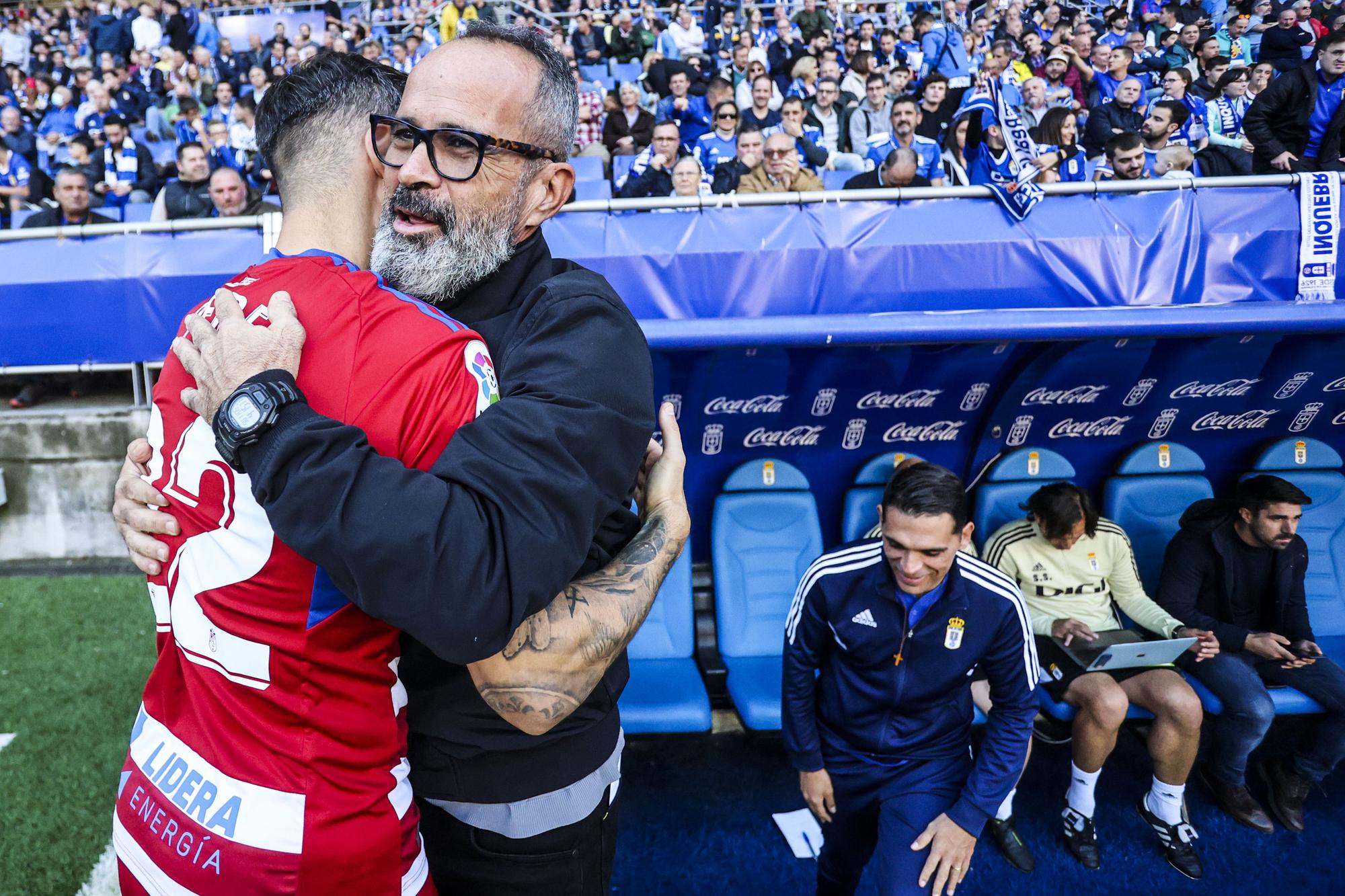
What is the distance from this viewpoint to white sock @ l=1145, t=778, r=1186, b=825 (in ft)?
11.3

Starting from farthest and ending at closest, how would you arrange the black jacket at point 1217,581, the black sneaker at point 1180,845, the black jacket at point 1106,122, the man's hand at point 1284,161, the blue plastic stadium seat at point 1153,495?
the black jacket at point 1106,122
the man's hand at point 1284,161
the blue plastic stadium seat at point 1153,495
the black jacket at point 1217,581
the black sneaker at point 1180,845

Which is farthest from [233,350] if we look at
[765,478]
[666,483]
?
[765,478]

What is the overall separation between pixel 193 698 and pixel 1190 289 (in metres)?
4.36

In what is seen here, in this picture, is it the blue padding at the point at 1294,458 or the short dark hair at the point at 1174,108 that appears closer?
the blue padding at the point at 1294,458

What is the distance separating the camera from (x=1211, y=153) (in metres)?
6.94

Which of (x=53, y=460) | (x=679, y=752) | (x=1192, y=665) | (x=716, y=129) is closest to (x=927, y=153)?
(x=716, y=129)

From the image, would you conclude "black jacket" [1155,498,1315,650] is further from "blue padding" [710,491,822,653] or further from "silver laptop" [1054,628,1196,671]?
"blue padding" [710,491,822,653]

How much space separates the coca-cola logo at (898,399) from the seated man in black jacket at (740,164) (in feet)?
10.1

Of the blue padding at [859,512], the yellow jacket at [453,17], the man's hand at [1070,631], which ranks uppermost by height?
the yellow jacket at [453,17]

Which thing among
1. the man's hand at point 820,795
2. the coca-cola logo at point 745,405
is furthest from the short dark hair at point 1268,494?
the man's hand at point 820,795

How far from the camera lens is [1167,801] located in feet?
11.3

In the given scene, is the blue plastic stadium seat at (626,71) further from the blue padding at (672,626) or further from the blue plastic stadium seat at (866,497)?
the blue padding at (672,626)

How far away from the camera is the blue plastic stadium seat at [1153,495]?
15.1 feet

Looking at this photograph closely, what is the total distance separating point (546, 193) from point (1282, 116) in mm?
7509
